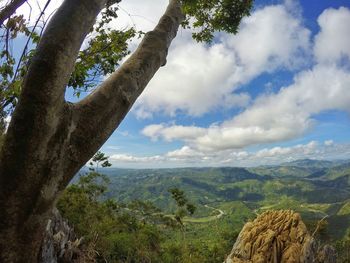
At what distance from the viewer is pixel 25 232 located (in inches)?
115

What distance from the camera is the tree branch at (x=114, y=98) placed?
340cm

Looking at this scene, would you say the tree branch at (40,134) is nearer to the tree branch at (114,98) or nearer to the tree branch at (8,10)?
the tree branch at (114,98)

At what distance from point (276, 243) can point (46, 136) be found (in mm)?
38083

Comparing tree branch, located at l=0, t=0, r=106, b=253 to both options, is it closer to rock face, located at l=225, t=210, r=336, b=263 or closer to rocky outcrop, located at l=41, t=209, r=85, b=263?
rocky outcrop, located at l=41, t=209, r=85, b=263

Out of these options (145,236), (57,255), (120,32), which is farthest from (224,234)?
(120,32)

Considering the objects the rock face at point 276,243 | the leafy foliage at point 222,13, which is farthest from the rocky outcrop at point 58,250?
the rock face at point 276,243

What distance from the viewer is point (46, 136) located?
292 cm

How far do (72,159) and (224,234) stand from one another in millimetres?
115111

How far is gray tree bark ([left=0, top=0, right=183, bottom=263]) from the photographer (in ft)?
9.20

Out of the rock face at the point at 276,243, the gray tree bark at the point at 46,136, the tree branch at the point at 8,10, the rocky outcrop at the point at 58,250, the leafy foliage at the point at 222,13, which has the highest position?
the leafy foliage at the point at 222,13

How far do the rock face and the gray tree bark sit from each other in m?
35.7

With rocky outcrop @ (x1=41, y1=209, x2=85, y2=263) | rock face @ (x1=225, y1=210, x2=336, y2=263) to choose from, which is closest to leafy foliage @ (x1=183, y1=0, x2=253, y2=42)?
rocky outcrop @ (x1=41, y1=209, x2=85, y2=263)

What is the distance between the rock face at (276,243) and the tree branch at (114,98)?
3483 cm

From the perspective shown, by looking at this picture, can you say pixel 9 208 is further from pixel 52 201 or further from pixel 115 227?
pixel 115 227
